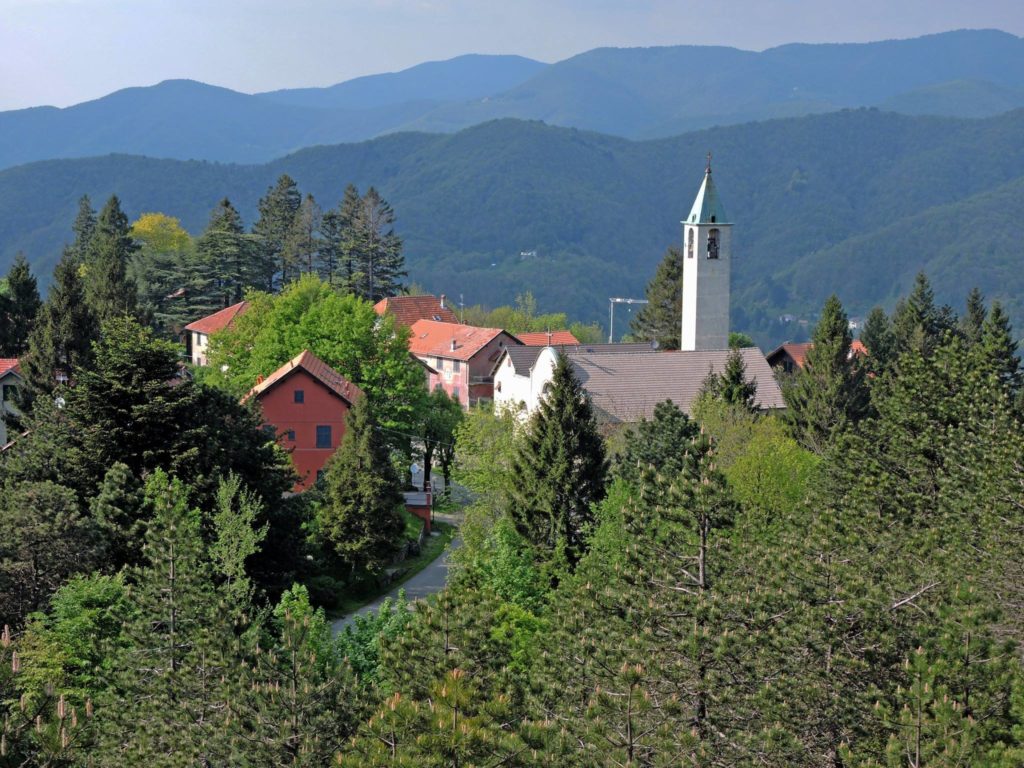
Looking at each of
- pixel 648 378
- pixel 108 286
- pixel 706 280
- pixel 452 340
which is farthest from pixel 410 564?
pixel 452 340

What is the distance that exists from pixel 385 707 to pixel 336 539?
78.0 feet

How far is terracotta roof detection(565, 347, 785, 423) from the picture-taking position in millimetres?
65312

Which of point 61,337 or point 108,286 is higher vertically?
point 108,286

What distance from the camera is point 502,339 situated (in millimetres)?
90250

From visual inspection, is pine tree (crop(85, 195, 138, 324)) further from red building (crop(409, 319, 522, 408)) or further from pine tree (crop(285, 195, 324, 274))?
red building (crop(409, 319, 522, 408))

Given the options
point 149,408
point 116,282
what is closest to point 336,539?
point 149,408

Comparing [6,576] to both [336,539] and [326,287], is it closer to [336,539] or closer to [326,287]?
[336,539]

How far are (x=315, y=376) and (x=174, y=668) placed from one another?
101ft

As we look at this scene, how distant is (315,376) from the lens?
5728cm

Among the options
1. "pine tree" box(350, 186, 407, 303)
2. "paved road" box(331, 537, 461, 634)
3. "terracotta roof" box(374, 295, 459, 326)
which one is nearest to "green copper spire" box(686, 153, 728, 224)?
"terracotta roof" box(374, 295, 459, 326)

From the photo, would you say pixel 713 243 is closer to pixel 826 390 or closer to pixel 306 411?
pixel 826 390

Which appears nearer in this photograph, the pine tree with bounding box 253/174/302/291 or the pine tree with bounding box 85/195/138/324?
the pine tree with bounding box 85/195/138/324

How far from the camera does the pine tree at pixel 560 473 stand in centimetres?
3957

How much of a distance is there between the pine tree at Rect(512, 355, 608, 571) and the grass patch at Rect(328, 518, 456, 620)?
726 centimetres
